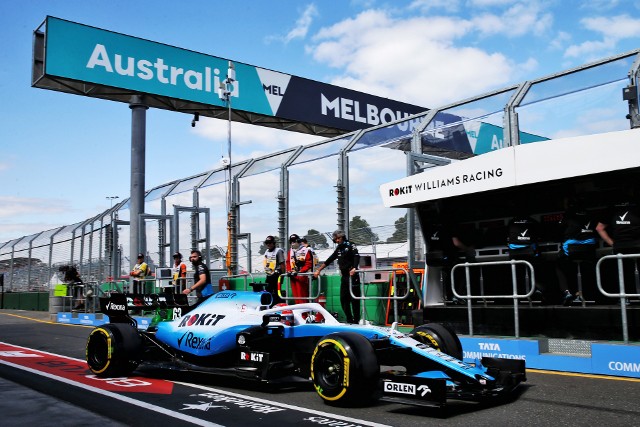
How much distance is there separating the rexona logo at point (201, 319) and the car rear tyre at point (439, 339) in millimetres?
2401

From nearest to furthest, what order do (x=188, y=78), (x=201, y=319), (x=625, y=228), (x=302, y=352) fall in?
1. (x=302, y=352)
2. (x=201, y=319)
3. (x=625, y=228)
4. (x=188, y=78)

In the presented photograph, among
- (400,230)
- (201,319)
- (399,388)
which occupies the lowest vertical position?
(399,388)

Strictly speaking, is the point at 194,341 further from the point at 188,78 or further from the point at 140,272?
the point at 188,78

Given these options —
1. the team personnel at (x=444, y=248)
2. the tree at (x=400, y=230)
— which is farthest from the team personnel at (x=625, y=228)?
the tree at (x=400, y=230)

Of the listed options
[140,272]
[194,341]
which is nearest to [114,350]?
[194,341]

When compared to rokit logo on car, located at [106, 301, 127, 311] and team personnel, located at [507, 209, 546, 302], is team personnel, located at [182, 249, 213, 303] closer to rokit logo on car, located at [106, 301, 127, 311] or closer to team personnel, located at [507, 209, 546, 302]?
rokit logo on car, located at [106, 301, 127, 311]

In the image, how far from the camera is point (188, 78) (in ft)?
70.3

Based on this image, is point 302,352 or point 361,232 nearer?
point 302,352

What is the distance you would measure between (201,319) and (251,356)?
1.13m

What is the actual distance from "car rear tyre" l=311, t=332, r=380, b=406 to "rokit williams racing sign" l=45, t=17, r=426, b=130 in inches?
615

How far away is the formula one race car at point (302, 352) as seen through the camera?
18.9 ft

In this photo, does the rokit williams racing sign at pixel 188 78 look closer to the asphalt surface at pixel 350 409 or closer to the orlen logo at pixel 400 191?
the orlen logo at pixel 400 191

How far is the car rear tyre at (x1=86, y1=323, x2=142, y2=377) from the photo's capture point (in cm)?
785

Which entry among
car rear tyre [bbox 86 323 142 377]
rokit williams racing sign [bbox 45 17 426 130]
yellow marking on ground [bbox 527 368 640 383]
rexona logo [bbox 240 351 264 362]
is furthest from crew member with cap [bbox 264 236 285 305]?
rokit williams racing sign [bbox 45 17 426 130]
